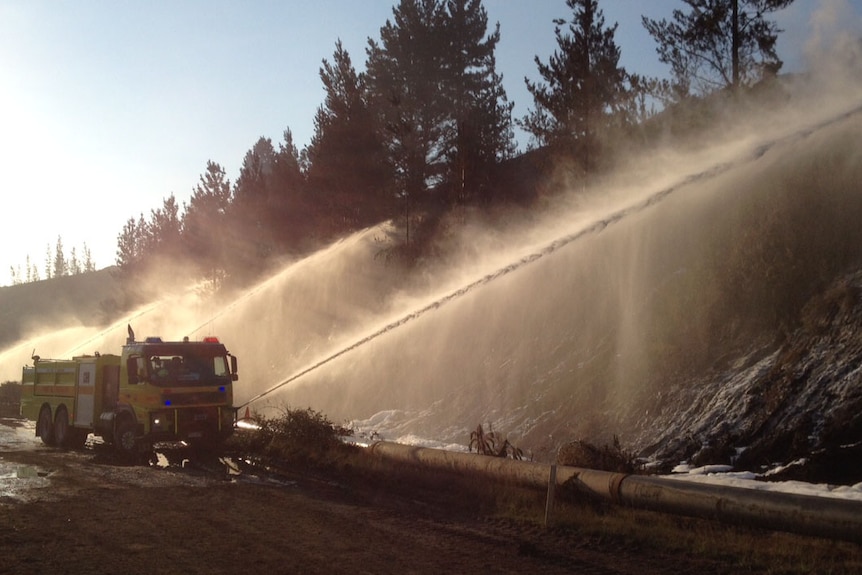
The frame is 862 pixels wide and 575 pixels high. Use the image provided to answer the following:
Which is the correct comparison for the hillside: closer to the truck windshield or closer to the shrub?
the shrub

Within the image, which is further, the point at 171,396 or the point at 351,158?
the point at 351,158

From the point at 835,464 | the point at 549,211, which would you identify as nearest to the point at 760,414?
the point at 835,464

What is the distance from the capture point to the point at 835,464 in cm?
1175

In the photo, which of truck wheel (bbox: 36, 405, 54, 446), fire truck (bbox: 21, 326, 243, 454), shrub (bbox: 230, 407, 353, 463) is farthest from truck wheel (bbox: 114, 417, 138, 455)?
truck wheel (bbox: 36, 405, 54, 446)

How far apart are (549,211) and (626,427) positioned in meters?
12.1

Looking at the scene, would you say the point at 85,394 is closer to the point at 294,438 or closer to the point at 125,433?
the point at 125,433

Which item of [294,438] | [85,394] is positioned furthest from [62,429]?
[294,438]

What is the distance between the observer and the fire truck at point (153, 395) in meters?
17.4

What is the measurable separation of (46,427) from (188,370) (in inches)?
272

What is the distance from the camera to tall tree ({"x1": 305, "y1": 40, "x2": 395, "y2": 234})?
120 feet

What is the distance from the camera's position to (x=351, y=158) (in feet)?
120

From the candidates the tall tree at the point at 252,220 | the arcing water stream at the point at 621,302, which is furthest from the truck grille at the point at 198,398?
Answer: the tall tree at the point at 252,220

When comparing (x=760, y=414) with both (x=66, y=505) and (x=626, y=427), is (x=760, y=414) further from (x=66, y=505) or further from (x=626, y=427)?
(x=66, y=505)

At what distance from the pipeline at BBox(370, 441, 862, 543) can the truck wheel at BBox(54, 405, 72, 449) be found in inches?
524
